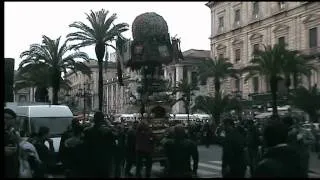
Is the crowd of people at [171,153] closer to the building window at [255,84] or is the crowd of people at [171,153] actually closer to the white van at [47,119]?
the white van at [47,119]

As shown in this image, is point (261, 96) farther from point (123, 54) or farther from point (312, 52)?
point (123, 54)

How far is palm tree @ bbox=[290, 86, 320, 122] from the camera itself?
121 ft

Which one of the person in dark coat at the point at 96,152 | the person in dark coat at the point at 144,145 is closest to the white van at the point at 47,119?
the person in dark coat at the point at 144,145

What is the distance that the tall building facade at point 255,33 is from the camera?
5094 cm

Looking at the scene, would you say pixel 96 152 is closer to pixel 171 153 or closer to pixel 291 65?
pixel 171 153

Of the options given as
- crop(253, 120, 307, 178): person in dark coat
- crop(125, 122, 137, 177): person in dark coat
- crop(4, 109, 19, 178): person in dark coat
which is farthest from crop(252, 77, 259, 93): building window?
crop(253, 120, 307, 178): person in dark coat

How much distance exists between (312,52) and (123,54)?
98.5 ft

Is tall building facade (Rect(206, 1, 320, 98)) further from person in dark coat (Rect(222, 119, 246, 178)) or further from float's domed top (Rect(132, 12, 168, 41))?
person in dark coat (Rect(222, 119, 246, 178))

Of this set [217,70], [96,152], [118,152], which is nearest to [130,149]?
[118,152]

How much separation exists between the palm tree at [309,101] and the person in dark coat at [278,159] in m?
31.7

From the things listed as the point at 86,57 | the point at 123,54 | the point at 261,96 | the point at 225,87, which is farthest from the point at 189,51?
the point at 123,54

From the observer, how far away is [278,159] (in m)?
5.88

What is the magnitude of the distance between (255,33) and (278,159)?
54.1 m

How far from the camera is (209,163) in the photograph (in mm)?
20812
